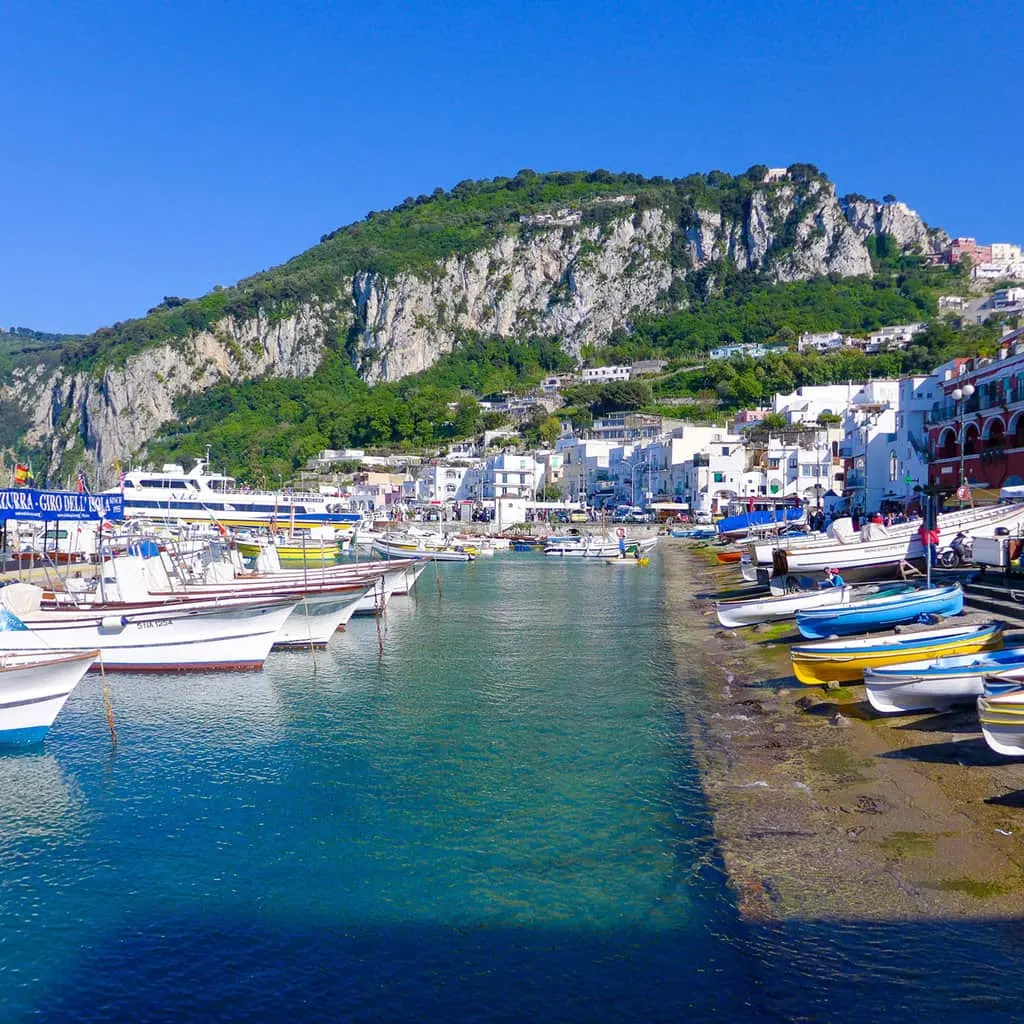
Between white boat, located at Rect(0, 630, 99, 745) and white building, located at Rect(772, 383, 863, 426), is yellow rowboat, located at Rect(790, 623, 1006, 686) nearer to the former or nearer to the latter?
white boat, located at Rect(0, 630, 99, 745)

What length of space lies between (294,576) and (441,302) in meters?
167

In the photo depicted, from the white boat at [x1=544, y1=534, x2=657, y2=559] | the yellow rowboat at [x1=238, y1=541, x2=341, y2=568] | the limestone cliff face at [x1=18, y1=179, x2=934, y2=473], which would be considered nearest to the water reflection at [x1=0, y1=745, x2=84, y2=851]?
the yellow rowboat at [x1=238, y1=541, x2=341, y2=568]

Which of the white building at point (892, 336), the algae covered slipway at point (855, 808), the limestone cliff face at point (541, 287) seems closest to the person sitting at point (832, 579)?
the algae covered slipway at point (855, 808)

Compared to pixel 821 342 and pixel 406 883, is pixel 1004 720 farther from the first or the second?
pixel 821 342

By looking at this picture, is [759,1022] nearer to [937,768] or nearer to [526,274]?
[937,768]

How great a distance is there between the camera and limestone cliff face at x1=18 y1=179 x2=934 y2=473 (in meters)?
188

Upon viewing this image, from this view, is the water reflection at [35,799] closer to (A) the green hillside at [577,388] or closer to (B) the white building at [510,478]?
(B) the white building at [510,478]

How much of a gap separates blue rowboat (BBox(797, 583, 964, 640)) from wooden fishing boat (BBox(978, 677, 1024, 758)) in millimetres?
8819

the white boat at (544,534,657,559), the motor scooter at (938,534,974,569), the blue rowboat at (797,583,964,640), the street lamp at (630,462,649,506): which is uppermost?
the street lamp at (630,462,649,506)

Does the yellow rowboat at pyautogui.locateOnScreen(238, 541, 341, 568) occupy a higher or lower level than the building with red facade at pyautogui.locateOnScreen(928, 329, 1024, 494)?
lower

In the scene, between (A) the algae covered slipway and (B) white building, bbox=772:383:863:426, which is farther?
(B) white building, bbox=772:383:863:426

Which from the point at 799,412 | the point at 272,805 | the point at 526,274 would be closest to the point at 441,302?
the point at 526,274

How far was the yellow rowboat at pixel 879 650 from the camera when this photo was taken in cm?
1792

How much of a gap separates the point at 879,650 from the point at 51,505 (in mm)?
22128
